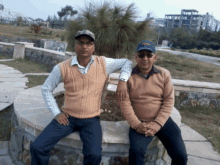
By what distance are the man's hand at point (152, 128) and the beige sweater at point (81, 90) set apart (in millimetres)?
510

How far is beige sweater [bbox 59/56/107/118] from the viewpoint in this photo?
6.23 feet

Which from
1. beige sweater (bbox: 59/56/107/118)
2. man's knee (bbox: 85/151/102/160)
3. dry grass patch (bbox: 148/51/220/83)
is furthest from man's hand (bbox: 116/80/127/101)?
dry grass patch (bbox: 148/51/220/83)

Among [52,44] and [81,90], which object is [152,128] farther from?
[52,44]

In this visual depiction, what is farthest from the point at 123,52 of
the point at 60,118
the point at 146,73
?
the point at 60,118

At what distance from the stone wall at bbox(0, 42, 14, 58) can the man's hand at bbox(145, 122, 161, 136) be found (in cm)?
937

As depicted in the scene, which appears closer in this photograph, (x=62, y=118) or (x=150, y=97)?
(x=62, y=118)

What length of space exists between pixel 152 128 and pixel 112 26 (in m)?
1.83

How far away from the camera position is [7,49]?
32.2 ft

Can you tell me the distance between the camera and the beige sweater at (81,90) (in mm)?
1897

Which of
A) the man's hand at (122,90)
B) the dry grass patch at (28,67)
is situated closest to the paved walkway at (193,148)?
the man's hand at (122,90)

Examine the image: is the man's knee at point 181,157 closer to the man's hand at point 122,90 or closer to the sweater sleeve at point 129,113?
the sweater sleeve at point 129,113

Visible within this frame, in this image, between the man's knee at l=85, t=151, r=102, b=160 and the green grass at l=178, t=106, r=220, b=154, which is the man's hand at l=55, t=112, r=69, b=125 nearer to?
the man's knee at l=85, t=151, r=102, b=160

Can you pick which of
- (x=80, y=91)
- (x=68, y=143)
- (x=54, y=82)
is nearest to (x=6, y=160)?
(x=68, y=143)

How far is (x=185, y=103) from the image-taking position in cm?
425
